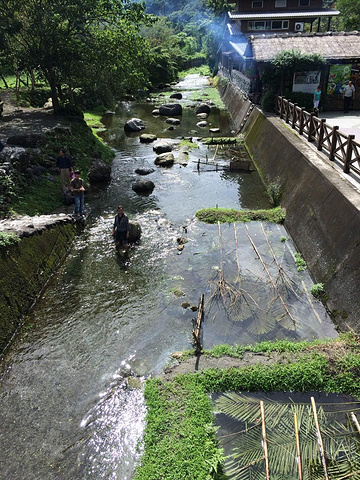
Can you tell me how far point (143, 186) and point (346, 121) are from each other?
12777 millimetres

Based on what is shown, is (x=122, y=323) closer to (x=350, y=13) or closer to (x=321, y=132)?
(x=321, y=132)

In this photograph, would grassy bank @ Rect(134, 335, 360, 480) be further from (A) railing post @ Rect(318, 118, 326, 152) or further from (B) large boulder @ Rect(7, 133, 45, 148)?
(B) large boulder @ Rect(7, 133, 45, 148)

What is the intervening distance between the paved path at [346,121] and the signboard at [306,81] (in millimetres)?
2061

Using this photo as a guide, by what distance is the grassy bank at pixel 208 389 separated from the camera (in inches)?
251

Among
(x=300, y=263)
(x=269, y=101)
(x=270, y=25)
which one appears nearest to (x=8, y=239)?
(x=300, y=263)

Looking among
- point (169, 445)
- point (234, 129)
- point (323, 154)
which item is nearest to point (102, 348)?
point (169, 445)

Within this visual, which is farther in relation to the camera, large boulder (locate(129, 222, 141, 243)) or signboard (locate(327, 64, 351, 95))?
signboard (locate(327, 64, 351, 95))

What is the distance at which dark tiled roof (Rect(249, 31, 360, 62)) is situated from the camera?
938 inches

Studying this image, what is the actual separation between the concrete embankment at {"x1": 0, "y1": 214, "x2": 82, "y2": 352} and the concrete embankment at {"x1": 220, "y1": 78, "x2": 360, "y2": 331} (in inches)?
350

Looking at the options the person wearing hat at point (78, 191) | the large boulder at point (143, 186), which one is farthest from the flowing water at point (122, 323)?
the large boulder at point (143, 186)

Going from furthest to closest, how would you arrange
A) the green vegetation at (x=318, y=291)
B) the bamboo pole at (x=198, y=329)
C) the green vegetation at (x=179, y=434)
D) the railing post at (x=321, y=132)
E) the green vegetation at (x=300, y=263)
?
1. the railing post at (x=321, y=132)
2. the green vegetation at (x=300, y=263)
3. the green vegetation at (x=318, y=291)
4. the bamboo pole at (x=198, y=329)
5. the green vegetation at (x=179, y=434)

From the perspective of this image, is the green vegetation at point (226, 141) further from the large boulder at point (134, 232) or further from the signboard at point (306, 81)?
the large boulder at point (134, 232)

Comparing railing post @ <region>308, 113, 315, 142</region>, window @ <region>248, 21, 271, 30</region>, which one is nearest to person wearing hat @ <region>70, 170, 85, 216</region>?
railing post @ <region>308, 113, 315, 142</region>

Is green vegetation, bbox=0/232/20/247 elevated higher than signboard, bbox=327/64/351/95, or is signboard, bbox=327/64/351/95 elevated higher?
signboard, bbox=327/64/351/95
